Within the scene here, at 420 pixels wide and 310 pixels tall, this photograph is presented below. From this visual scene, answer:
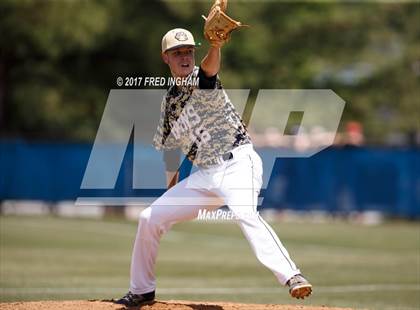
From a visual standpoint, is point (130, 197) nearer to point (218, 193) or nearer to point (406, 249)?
point (406, 249)

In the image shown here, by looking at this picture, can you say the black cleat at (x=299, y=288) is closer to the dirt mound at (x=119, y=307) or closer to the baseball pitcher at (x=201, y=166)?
the baseball pitcher at (x=201, y=166)

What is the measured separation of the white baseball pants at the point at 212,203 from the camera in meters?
7.72

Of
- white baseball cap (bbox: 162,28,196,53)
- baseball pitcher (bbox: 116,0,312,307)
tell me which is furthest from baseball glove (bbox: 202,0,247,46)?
white baseball cap (bbox: 162,28,196,53)

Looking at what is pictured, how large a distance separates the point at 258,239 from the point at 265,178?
16050 mm

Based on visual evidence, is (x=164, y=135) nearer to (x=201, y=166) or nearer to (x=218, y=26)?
(x=201, y=166)

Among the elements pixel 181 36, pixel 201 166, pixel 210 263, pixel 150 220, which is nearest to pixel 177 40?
pixel 181 36

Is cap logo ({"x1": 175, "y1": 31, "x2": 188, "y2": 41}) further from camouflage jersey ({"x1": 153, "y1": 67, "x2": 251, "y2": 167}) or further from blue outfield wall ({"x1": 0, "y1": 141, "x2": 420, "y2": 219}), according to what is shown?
blue outfield wall ({"x1": 0, "y1": 141, "x2": 420, "y2": 219})

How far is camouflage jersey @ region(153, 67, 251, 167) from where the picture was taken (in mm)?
7984

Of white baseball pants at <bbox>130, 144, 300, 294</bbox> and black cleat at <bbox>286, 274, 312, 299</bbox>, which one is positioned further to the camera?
white baseball pants at <bbox>130, 144, 300, 294</bbox>

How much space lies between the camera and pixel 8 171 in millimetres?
25766

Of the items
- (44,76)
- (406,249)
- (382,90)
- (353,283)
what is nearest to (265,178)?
(406,249)

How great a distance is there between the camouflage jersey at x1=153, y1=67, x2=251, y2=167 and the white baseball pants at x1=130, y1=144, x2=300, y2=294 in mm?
108

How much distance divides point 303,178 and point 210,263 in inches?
434

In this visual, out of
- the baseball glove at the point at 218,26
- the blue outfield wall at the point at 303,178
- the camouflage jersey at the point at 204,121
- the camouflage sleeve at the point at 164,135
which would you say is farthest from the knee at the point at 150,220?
the blue outfield wall at the point at 303,178
